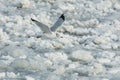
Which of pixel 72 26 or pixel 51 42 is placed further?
pixel 72 26

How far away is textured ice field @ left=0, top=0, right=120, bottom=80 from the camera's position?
14.4ft

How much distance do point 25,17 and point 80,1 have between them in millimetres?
1496

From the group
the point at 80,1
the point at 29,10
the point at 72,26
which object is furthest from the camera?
the point at 80,1

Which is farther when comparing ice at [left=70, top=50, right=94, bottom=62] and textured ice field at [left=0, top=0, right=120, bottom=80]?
ice at [left=70, top=50, right=94, bottom=62]

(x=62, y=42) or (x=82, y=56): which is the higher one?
(x=62, y=42)

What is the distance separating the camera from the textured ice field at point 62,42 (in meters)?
4.38

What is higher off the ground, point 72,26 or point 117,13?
point 117,13

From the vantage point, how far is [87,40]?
5.46 metres

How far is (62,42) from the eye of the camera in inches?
207

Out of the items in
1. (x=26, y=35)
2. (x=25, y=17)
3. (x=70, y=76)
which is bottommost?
(x=70, y=76)

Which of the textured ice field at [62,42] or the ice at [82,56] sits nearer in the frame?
the textured ice field at [62,42]

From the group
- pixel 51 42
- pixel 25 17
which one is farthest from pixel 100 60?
pixel 25 17

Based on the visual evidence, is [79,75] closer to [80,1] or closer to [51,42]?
[51,42]

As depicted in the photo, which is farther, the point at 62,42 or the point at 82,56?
the point at 62,42
